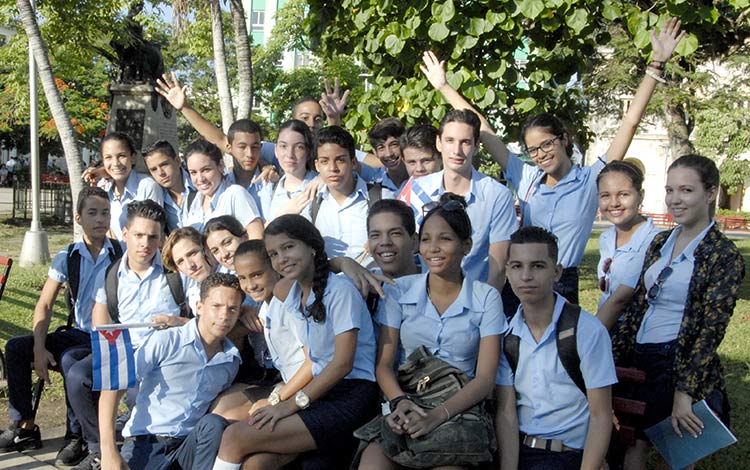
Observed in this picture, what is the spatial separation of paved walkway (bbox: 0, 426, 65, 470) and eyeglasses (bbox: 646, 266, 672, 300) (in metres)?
3.56

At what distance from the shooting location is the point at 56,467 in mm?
4758

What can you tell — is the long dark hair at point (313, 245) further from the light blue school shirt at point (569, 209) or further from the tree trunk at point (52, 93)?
the tree trunk at point (52, 93)

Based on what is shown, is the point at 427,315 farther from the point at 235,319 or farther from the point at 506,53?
the point at 506,53

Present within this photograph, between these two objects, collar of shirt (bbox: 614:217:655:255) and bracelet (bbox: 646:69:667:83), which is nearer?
collar of shirt (bbox: 614:217:655:255)

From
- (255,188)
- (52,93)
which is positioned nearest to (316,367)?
(255,188)

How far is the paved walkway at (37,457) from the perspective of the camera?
4.75 meters

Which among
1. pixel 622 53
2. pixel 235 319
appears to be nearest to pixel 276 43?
pixel 622 53

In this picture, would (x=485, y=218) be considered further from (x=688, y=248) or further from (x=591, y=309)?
(x=591, y=309)

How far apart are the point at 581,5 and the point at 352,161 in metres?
2.14

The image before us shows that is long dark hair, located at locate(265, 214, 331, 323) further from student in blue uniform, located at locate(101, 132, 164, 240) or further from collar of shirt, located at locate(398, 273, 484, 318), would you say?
student in blue uniform, located at locate(101, 132, 164, 240)

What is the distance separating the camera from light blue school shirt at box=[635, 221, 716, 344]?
3436mm

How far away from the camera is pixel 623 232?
3.92 m

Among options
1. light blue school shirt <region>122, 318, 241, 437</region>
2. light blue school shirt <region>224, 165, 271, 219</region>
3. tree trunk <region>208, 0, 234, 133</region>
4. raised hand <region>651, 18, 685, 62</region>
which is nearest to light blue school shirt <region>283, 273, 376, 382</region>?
light blue school shirt <region>122, 318, 241, 437</region>

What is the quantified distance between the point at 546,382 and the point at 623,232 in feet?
3.42
